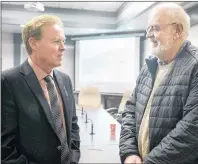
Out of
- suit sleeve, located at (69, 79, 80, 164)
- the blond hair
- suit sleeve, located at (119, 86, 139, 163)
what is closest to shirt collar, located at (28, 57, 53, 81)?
the blond hair

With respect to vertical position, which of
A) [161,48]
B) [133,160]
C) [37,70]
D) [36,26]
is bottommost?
[133,160]

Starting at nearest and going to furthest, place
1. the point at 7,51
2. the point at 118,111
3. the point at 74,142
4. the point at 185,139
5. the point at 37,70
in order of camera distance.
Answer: the point at 185,139, the point at 37,70, the point at 74,142, the point at 7,51, the point at 118,111

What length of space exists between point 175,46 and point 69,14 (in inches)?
29.2

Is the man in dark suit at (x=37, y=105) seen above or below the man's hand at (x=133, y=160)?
above

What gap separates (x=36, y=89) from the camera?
3.74ft

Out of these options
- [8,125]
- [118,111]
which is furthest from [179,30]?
[118,111]

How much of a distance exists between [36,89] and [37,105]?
3.1 inches

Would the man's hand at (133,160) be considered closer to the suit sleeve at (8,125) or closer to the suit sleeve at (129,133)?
the suit sleeve at (129,133)

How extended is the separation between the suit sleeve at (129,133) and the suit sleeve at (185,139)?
166 millimetres

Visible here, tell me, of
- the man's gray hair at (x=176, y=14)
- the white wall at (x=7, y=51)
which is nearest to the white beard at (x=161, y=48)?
the man's gray hair at (x=176, y=14)

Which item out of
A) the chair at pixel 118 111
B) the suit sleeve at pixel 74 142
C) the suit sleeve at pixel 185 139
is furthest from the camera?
the chair at pixel 118 111

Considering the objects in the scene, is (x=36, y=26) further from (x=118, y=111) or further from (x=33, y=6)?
(x=118, y=111)

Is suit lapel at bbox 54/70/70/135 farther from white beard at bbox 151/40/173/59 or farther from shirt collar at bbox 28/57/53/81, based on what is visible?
A: white beard at bbox 151/40/173/59

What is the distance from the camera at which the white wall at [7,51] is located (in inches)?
52.4
